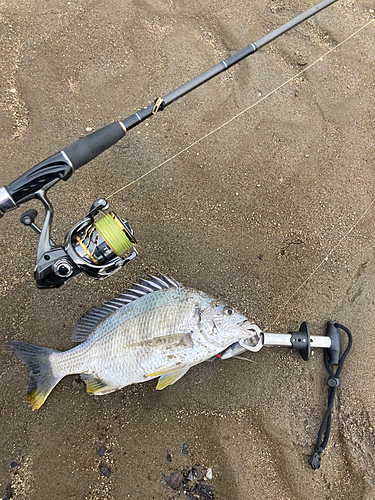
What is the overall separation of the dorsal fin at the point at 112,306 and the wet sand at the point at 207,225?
0.19 meters

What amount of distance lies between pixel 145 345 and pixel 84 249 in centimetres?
77

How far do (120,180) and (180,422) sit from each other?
80.6 inches

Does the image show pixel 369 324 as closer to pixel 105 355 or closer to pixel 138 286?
pixel 138 286

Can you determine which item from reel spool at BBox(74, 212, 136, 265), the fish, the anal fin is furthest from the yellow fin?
reel spool at BBox(74, 212, 136, 265)

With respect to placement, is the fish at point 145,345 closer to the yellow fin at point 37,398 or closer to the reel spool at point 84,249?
the yellow fin at point 37,398

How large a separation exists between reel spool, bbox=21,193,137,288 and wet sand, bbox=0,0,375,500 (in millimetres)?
607

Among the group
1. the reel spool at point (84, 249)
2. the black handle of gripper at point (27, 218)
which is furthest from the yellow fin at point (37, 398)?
the black handle of gripper at point (27, 218)

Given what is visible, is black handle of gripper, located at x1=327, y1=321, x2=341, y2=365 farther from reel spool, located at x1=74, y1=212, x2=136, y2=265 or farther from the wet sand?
reel spool, located at x1=74, y1=212, x2=136, y2=265

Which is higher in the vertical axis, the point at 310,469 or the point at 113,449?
the point at 113,449

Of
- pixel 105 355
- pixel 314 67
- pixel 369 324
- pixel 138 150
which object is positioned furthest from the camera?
pixel 314 67

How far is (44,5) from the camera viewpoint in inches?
114

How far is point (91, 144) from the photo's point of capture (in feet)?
6.36

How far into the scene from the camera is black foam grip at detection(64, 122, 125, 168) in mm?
1880

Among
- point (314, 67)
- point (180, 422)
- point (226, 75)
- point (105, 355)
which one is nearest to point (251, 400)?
point (180, 422)
